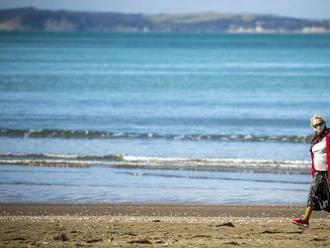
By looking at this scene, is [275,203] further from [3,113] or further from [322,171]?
[3,113]

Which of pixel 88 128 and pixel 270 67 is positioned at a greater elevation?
pixel 270 67

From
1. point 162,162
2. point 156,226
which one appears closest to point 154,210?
point 156,226

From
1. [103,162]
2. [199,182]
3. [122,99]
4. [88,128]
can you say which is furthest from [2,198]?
[122,99]

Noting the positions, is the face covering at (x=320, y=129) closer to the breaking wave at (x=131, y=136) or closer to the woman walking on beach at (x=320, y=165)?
the woman walking on beach at (x=320, y=165)

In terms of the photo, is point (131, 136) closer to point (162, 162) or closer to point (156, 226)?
point (162, 162)

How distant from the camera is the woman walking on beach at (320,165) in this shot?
36.5 feet

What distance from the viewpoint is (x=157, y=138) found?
27484 millimetres

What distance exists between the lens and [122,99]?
45719 mm

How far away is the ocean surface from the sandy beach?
118 centimetres

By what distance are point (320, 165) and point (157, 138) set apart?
16.4 m

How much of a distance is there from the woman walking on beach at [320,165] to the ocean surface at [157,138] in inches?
156

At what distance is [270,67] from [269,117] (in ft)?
149

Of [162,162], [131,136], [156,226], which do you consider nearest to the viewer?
[156,226]

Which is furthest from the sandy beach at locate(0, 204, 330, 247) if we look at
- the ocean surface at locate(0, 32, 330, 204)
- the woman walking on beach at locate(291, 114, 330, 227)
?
the ocean surface at locate(0, 32, 330, 204)
